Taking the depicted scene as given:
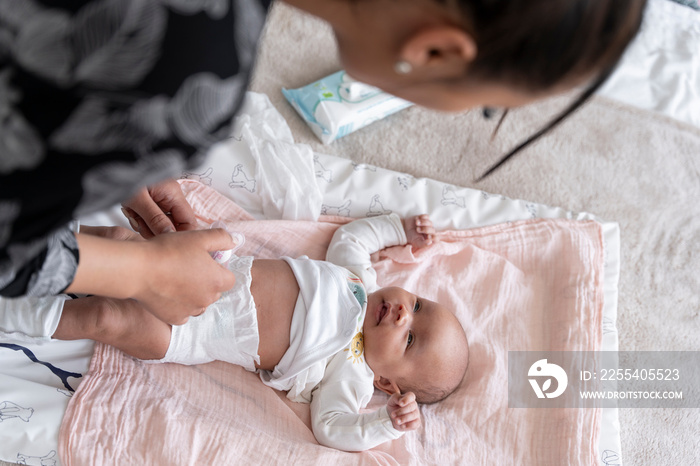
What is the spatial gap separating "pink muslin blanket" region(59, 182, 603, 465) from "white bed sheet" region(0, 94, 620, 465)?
0.13 feet

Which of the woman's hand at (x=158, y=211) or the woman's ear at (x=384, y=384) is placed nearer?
the woman's hand at (x=158, y=211)

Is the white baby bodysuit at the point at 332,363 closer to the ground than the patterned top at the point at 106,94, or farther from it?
closer to the ground

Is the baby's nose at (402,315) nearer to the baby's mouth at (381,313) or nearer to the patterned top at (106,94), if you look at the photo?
the baby's mouth at (381,313)

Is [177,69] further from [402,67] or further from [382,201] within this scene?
[382,201]

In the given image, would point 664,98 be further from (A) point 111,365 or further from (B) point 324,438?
(A) point 111,365

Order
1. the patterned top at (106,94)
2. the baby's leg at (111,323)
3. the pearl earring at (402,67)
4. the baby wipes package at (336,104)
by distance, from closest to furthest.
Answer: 1. the patterned top at (106,94)
2. the pearl earring at (402,67)
3. the baby's leg at (111,323)
4. the baby wipes package at (336,104)

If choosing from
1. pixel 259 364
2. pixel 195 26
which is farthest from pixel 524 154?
pixel 195 26

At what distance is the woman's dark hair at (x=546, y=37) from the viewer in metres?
0.45

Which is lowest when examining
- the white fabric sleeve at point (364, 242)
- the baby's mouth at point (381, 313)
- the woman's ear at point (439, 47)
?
the baby's mouth at point (381, 313)

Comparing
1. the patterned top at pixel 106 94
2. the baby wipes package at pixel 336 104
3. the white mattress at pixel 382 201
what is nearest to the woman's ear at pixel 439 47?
the patterned top at pixel 106 94

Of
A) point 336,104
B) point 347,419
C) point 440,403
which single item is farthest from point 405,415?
point 336,104

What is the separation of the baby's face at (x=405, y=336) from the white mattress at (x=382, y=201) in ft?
0.90

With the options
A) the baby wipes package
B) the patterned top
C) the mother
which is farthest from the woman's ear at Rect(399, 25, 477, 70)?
the baby wipes package

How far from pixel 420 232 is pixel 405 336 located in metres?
0.25
